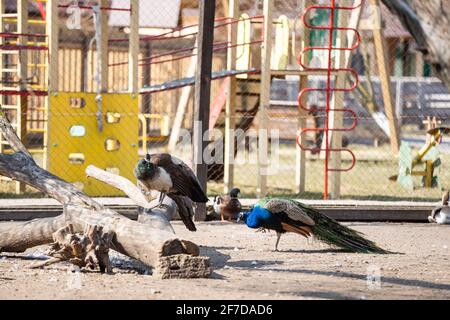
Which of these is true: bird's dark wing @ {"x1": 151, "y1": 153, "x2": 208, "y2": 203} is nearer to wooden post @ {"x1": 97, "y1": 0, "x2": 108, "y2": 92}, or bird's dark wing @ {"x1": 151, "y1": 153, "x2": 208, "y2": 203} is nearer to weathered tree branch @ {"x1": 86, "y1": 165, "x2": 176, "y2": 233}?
weathered tree branch @ {"x1": 86, "y1": 165, "x2": 176, "y2": 233}

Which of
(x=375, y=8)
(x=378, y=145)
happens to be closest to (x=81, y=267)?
(x=375, y=8)

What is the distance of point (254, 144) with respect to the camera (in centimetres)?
2152

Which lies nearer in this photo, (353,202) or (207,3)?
(207,3)

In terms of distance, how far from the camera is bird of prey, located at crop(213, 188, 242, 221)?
11.0 m

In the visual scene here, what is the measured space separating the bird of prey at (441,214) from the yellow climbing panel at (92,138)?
13.2 ft

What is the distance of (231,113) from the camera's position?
14344 mm

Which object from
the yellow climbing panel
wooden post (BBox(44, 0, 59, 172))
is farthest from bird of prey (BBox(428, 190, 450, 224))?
wooden post (BBox(44, 0, 59, 172))

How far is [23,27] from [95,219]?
6.48 meters

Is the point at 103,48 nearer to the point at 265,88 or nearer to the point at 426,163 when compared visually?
the point at 265,88

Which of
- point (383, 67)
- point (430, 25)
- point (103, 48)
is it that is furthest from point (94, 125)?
→ point (430, 25)

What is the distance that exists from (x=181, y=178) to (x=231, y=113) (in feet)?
18.5

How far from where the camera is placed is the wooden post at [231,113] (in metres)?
14.0

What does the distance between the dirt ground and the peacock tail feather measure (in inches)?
4.8

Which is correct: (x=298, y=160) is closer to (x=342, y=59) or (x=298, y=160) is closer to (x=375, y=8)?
(x=342, y=59)
